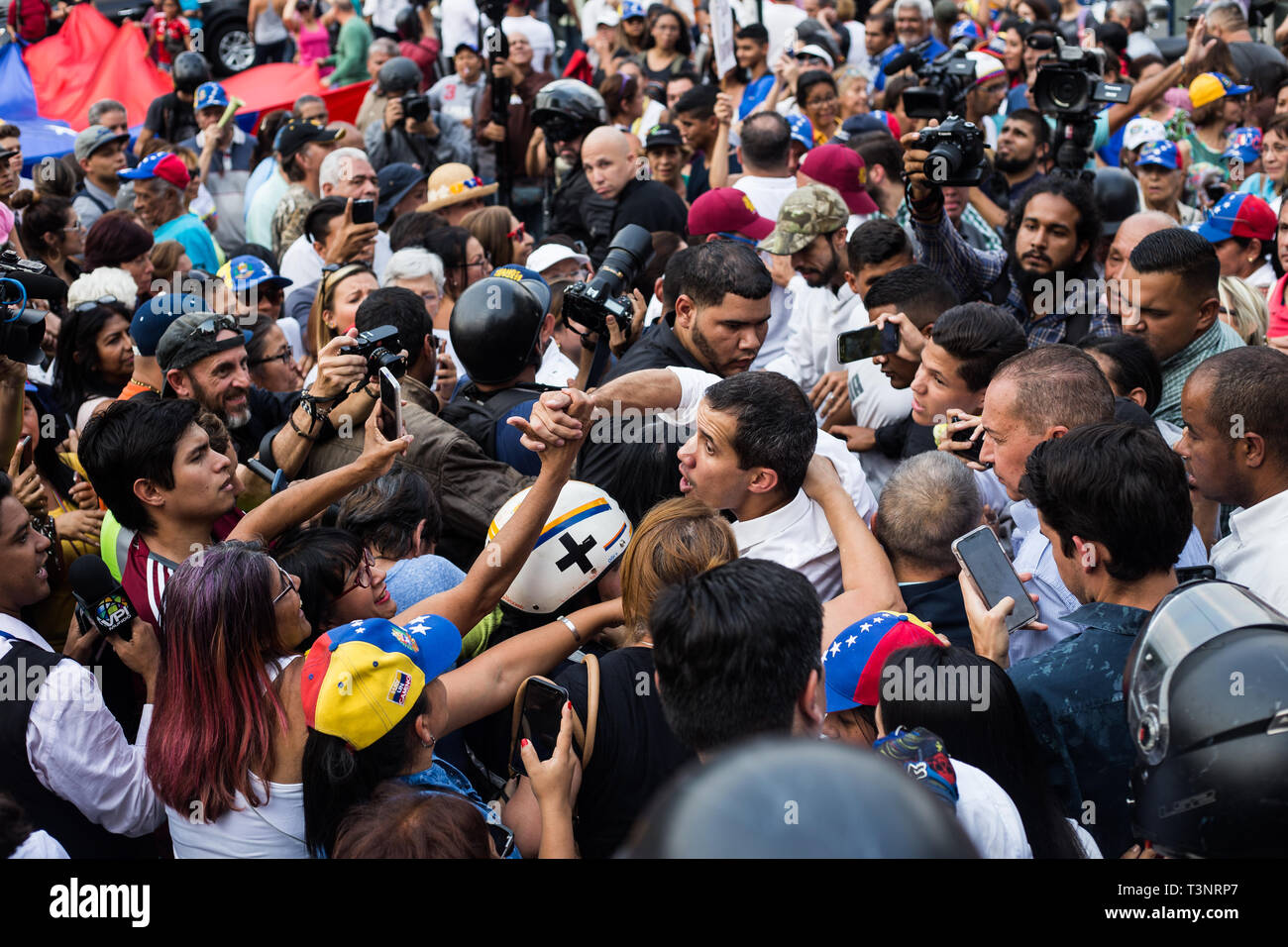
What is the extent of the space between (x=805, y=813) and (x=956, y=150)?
4096 millimetres

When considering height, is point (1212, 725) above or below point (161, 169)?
above

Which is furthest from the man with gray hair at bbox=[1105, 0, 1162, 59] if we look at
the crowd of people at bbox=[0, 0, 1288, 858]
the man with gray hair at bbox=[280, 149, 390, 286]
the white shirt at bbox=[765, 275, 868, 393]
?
the man with gray hair at bbox=[280, 149, 390, 286]

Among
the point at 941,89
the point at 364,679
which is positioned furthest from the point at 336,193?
the point at 364,679

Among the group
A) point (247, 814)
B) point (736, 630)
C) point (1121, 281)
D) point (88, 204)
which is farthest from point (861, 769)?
point (88, 204)

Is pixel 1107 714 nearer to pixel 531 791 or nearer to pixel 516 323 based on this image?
pixel 531 791

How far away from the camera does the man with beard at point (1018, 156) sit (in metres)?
6.92

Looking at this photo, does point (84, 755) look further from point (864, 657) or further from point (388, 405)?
point (864, 657)

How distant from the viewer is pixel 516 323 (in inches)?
147

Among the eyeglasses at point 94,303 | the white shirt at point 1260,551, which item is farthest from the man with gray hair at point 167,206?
the white shirt at point 1260,551

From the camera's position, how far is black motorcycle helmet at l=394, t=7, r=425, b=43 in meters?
12.3

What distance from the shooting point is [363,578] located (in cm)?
298

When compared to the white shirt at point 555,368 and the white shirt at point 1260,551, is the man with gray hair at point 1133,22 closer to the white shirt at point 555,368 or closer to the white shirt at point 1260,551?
the white shirt at point 555,368

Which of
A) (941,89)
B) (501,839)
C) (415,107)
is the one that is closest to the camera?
(501,839)

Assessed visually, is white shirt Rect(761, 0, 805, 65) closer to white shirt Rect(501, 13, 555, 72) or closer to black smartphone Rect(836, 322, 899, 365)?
white shirt Rect(501, 13, 555, 72)
